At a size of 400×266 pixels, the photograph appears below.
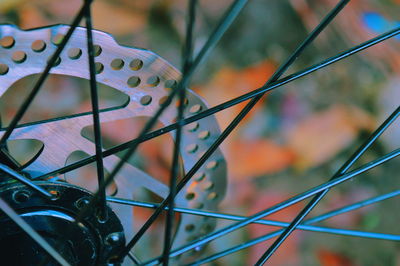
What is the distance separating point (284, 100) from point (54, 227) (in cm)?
52

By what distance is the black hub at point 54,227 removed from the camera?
0.30m

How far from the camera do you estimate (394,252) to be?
74 centimetres

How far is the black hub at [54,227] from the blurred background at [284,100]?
400 mm

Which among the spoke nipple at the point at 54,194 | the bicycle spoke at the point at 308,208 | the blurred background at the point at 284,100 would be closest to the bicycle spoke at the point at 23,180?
the spoke nipple at the point at 54,194

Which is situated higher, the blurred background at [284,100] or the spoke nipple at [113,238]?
the blurred background at [284,100]

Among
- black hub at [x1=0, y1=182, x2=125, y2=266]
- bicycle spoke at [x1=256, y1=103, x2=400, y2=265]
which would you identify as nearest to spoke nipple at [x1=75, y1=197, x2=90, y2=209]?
black hub at [x1=0, y1=182, x2=125, y2=266]

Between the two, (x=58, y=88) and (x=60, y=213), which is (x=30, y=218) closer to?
(x=60, y=213)

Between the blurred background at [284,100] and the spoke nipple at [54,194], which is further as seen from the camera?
the blurred background at [284,100]

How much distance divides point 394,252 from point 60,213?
1.80ft

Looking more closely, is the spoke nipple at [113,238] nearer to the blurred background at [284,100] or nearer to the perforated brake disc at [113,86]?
the perforated brake disc at [113,86]

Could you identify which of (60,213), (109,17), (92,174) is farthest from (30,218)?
(109,17)

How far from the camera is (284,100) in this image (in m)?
0.78

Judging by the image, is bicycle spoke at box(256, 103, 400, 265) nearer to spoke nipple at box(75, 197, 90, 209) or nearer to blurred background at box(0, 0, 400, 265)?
spoke nipple at box(75, 197, 90, 209)

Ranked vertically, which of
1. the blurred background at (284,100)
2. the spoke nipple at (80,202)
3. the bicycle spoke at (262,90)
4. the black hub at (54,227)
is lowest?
the black hub at (54,227)
